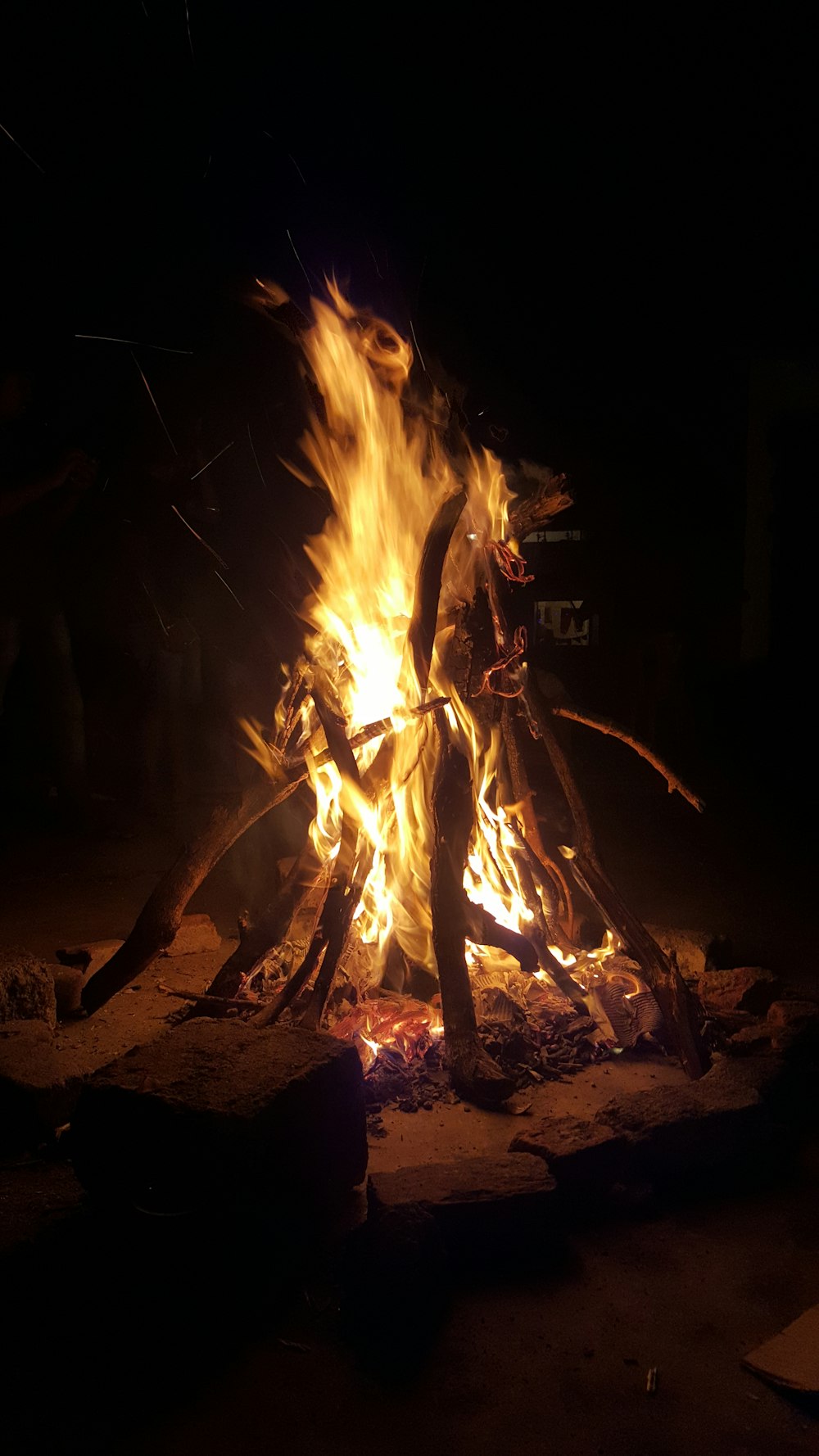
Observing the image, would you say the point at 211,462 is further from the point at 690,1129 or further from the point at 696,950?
the point at 690,1129

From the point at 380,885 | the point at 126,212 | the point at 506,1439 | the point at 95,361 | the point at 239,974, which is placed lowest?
the point at 506,1439

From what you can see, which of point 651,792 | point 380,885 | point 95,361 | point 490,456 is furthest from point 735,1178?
point 95,361

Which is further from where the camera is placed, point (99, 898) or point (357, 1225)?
point (99, 898)

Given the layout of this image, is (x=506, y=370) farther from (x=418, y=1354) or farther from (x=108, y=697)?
(x=418, y=1354)

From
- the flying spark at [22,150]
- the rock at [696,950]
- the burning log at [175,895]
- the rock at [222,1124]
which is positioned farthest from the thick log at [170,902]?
the flying spark at [22,150]

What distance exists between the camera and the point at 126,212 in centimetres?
687

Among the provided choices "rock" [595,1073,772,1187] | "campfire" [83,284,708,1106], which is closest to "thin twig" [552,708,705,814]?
"campfire" [83,284,708,1106]

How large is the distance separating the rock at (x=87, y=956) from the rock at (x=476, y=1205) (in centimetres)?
236

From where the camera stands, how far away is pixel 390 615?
422cm

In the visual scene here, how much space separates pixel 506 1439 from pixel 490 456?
11.6ft

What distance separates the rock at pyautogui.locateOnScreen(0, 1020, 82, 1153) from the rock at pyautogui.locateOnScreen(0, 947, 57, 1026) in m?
0.55

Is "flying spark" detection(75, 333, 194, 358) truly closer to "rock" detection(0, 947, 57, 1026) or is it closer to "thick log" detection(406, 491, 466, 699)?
"thick log" detection(406, 491, 466, 699)

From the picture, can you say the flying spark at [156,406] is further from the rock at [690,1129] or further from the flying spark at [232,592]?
the rock at [690,1129]

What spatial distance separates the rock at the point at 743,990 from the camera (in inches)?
159
